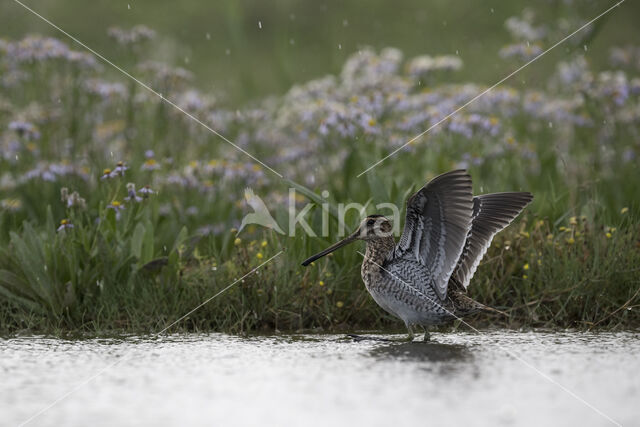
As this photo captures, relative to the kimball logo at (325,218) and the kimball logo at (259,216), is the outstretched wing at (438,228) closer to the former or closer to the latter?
the kimball logo at (325,218)

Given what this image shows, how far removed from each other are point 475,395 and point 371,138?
409 centimetres

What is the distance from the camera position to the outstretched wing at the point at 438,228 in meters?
5.13

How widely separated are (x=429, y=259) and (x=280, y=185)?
348 cm

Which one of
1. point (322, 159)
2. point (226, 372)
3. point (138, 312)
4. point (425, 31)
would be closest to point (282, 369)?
point (226, 372)

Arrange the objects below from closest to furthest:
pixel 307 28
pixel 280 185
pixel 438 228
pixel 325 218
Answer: pixel 438 228 → pixel 325 218 → pixel 280 185 → pixel 307 28

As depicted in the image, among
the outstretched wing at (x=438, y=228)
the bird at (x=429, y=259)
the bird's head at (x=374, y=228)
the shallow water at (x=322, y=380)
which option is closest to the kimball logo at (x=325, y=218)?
the bird's head at (x=374, y=228)

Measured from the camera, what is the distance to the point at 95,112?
9156 mm

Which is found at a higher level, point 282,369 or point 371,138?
point 371,138

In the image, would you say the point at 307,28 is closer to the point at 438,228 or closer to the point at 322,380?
the point at 438,228

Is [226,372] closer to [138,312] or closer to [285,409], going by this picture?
[285,409]

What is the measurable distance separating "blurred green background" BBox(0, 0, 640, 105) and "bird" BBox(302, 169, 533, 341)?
8.47 metres

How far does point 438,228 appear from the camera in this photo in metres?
5.30

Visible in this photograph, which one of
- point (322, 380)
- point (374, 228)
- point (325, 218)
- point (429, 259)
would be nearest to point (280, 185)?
point (325, 218)

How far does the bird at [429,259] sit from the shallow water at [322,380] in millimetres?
211
